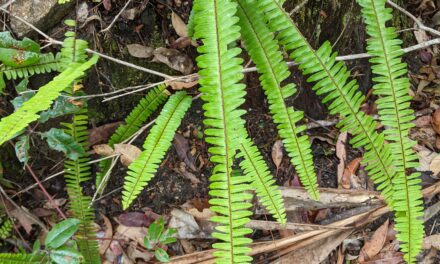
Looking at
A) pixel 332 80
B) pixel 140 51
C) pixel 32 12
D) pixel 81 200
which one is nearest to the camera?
pixel 332 80

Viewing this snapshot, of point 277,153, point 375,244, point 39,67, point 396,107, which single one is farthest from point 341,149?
point 39,67

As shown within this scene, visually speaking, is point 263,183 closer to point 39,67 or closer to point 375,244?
point 375,244

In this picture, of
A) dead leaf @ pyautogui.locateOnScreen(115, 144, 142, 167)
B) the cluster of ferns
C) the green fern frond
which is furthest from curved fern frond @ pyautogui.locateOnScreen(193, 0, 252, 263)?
the green fern frond

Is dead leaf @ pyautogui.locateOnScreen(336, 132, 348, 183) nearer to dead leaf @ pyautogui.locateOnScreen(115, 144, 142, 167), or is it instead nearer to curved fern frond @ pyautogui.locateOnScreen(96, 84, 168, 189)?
curved fern frond @ pyautogui.locateOnScreen(96, 84, 168, 189)

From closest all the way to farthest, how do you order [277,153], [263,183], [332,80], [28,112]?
[28,112], [332,80], [263,183], [277,153]

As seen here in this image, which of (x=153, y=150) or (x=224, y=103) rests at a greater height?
(x=224, y=103)

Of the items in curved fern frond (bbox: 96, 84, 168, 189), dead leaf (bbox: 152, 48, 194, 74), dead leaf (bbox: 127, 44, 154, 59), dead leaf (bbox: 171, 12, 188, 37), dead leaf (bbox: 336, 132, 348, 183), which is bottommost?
dead leaf (bbox: 336, 132, 348, 183)

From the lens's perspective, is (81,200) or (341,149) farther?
(341,149)

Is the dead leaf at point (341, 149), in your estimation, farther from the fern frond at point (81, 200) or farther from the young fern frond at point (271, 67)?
the fern frond at point (81, 200)
